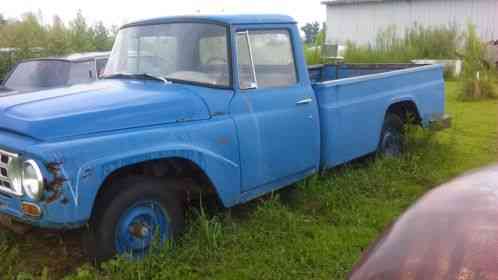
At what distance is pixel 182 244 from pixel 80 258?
747 millimetres

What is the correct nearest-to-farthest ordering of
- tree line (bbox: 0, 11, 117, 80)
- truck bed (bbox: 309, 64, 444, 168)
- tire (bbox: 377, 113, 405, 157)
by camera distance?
truck bed (bbox: 309, 64, 444, 168)
tire (bbox: 377, 113, 405, 157)
tree line (bbox: 0, 11, 117, 80)

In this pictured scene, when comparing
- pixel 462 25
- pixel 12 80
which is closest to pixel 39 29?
pixel 12 80

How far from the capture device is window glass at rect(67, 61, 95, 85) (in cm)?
761

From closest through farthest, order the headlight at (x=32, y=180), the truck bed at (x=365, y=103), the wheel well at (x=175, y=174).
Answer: the headlight at (x=32, y=180) < the wheel well at (x=175, y=174) < the truck bed at (x=365, y=103)

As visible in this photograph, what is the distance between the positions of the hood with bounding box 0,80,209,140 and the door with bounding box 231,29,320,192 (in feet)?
1.46

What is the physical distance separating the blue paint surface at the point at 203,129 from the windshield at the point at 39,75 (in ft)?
12.5

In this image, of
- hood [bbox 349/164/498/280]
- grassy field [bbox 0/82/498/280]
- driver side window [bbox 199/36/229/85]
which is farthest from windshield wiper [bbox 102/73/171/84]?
hood [bbox 349/164/498/280]

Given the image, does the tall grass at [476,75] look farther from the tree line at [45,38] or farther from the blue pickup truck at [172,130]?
the tree line at [45,38]

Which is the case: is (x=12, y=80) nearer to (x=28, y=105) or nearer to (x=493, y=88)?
(x=28, y=105)

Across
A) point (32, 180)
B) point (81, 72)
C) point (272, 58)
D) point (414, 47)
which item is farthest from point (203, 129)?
point (414, 47)

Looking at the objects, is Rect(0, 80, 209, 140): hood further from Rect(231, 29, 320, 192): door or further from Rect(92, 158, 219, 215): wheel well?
Rect(231, 29, 320, 192): door

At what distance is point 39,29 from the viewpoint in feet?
43.6

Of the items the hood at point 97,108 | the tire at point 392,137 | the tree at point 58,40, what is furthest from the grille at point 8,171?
the tree at point 58,40

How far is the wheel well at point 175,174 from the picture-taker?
3.47 meters
